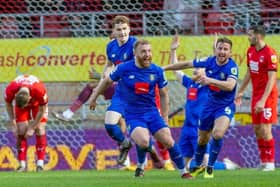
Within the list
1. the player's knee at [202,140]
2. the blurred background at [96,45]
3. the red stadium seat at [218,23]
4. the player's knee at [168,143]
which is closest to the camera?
the player's knee at [168,143]

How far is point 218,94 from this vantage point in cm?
1341

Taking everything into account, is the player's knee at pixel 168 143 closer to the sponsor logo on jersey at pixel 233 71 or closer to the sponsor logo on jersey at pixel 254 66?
the sponsor logo on jersey at pixel 233 71

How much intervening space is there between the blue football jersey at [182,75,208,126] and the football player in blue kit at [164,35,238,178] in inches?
65.5

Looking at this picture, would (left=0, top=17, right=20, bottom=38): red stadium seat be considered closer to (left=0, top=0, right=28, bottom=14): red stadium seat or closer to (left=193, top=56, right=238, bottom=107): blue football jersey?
(left=0, top=0, right=28, bottom=14): red stadium seat

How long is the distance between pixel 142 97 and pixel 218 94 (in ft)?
4.07

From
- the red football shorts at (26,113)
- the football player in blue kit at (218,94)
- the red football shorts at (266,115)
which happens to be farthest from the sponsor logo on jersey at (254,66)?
the red football shorts at (26,113)

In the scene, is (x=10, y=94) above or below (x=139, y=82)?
below

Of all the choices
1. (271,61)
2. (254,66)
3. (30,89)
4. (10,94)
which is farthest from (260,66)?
(10,94)

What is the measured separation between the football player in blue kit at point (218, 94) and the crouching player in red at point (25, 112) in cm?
332

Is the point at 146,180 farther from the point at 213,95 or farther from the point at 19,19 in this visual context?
the point at 19,19

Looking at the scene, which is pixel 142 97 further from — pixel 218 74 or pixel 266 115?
pixel 266 115

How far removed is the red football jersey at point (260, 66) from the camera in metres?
14.8

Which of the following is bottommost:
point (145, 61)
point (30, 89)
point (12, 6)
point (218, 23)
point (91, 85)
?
point (91, 85)

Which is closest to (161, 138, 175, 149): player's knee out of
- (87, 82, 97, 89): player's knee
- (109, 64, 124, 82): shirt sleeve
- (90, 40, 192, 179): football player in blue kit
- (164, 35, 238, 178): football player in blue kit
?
(90, 40, 192, 179): football player in blue kit
